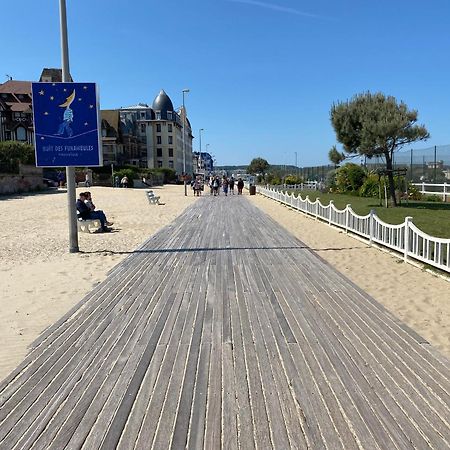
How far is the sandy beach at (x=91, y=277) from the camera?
16.1ft

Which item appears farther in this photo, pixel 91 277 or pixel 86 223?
pixel 86 223

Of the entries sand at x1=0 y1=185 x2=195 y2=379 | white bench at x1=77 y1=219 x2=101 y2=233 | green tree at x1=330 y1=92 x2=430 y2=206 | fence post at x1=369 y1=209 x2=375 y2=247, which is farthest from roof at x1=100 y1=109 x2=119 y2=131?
fence post at x1=369 y1=209 x2=375 y2=247

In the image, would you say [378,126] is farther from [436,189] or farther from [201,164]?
[201,164]

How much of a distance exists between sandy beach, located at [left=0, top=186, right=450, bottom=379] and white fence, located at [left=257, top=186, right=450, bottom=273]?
0.28m

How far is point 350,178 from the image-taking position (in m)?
33.8

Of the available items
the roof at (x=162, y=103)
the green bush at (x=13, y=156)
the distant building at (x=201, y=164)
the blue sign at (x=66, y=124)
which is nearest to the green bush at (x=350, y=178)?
the green bush at (x=13, y=156)

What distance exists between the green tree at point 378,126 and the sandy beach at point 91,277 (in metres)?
8.89

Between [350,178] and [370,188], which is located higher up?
[350,178]

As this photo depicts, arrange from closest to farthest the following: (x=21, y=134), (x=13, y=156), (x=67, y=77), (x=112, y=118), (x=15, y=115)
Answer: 1. (x=67, y=77)
2. (x=13, y=156)
3. (x=21, y=134)
4. (x=15, y=115)
5. (x=112, y=118)

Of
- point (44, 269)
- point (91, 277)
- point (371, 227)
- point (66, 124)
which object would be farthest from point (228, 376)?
point (371, 227)

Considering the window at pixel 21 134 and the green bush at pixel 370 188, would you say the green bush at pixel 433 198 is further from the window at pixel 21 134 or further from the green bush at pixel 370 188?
the window at pixel 21 134

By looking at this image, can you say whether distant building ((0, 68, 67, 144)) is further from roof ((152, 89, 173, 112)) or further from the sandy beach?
the sandy beach

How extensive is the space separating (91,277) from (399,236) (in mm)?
5981

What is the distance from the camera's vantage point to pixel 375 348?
4.18 metres
